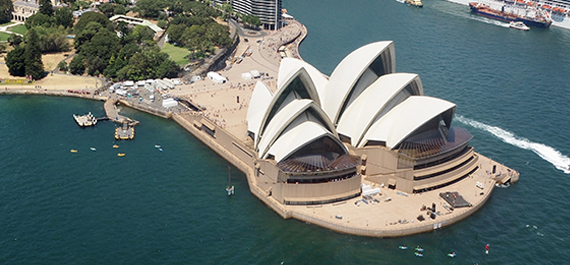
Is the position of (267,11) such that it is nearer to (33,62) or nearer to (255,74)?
(255,74)

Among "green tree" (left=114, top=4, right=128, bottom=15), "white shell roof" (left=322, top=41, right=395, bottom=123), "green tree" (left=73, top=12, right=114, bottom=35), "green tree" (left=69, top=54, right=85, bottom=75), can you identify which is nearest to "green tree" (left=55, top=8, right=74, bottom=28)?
"green tree" (left=73, top=12, right=114, bottom=35)

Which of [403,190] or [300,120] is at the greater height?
[300,120]

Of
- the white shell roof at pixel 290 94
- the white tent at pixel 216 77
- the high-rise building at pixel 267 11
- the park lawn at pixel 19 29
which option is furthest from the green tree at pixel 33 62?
the high-rise building at pixel 267 11

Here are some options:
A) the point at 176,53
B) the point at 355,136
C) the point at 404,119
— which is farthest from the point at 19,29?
the point at 404,119

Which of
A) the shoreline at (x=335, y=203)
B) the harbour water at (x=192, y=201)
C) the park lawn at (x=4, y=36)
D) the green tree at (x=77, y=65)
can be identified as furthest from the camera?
the park lawn at (x=4, y=36)

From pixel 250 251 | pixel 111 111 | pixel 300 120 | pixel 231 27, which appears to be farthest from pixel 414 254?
pixel 231 27

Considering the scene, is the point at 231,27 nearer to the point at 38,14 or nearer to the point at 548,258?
the point at 38,14

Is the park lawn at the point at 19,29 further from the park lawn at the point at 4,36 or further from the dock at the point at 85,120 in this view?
the dock at the point at 85,120
